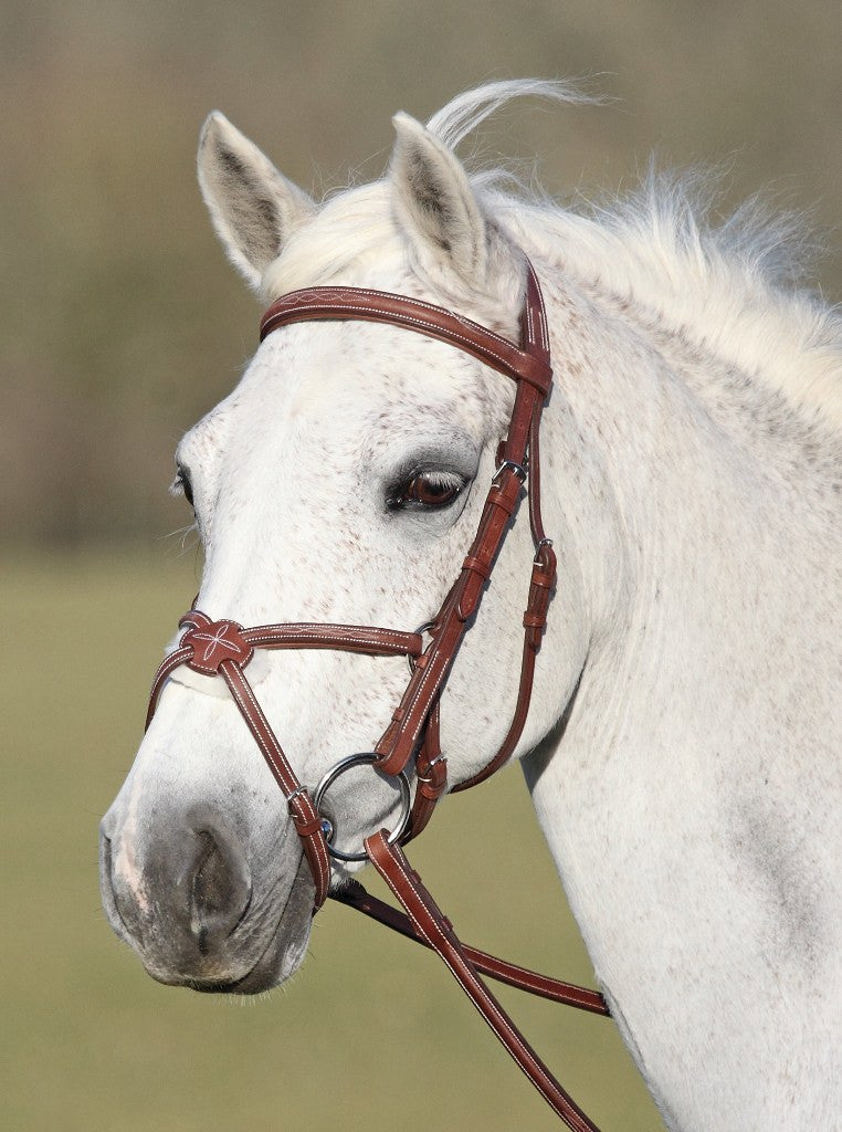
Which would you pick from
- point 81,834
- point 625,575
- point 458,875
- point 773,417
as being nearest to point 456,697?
point 625,575

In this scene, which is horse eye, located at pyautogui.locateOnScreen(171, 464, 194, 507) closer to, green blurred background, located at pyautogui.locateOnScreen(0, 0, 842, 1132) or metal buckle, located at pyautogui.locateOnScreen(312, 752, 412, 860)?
green blurred background, located at pyautogui.locateOnScreen(0, 0, 842, 1132)

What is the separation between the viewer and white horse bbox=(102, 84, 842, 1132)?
2098 mm

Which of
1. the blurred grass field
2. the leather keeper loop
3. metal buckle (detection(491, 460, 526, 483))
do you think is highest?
metal buckle (detection(491, 460, 526, 483))

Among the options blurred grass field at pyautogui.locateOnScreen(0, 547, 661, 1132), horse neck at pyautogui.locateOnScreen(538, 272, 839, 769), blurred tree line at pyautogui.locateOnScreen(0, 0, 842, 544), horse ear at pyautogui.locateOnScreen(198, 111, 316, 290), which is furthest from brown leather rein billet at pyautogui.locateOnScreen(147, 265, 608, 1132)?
blurred tree line at pyautogui.locateOnScreen(0, 0, 842, 544)

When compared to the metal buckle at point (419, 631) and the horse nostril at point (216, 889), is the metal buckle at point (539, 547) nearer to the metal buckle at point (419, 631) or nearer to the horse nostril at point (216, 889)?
the metal buckle at point (419, 631)

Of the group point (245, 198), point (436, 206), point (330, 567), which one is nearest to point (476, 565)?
point (330, 567)

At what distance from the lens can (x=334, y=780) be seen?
85.2 inches

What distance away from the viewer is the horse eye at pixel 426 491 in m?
2.20

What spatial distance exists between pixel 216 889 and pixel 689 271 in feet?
5.53

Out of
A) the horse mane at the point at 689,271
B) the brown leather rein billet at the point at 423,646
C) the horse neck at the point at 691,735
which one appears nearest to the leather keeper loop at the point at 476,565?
the brown leather rein billet at the point at 423,646

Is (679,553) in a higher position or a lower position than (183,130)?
lower

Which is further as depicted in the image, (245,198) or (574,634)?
(245,198)

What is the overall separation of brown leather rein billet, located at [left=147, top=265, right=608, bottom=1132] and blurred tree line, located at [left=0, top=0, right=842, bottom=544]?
3150cm

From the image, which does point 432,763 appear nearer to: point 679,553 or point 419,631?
point 419,631
